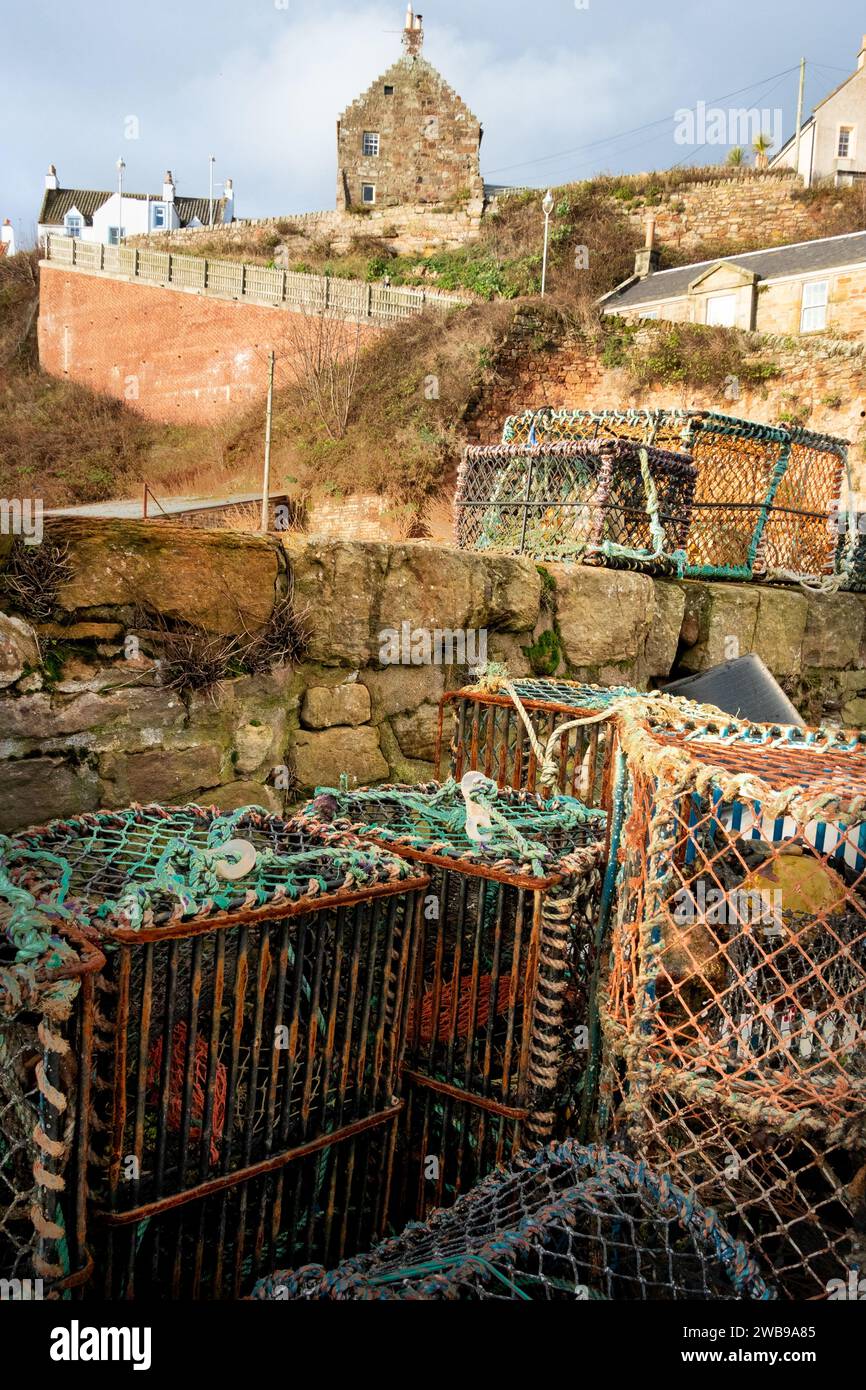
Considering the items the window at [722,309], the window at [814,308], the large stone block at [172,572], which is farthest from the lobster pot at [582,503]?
the window at [722,309]

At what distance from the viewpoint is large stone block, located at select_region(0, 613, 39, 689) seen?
7.77ft

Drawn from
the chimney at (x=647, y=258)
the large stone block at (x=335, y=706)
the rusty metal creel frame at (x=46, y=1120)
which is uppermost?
the chimney at (x=647, y=258)

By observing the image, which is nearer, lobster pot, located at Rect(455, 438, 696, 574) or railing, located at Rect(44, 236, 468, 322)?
lobster pot, located at Rect(455, 438, 696, 574)

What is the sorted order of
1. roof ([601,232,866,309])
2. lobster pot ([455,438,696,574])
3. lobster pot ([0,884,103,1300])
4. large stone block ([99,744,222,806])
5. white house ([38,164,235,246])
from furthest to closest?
white house ([38,164,235,246]) < roof ([601,232,866,309]) < lobster pot ([455,438,696,574]) < large stone block ([99,744,222,806]) < lobster pot ([0,884,103,1300])

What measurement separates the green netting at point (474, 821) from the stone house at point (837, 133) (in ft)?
109

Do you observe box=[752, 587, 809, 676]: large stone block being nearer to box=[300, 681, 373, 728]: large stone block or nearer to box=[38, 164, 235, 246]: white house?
box=[300, 681, 373, 728]: large stone block

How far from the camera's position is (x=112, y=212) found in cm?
4225

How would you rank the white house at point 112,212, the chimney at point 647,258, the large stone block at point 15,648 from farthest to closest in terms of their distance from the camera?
the white house at point 112,212 → the chimney at point 647,258 → the large stone block at point 15,648

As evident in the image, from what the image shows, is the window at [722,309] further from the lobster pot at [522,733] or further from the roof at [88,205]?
the roof at [88,205]

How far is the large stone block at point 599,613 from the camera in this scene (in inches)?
156

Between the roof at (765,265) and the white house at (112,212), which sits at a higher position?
the white house at (112,212)

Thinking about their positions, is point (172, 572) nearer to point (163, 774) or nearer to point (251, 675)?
point (251, 675)

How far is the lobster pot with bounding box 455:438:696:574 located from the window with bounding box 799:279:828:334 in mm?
16420

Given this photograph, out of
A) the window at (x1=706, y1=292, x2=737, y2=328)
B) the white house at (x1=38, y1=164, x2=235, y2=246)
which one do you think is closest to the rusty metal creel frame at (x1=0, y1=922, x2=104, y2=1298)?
the window at (x1=706, y1=292, x2=737, y2=328)
